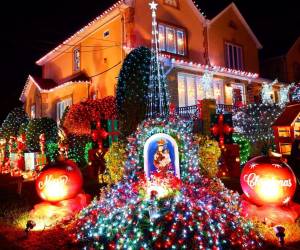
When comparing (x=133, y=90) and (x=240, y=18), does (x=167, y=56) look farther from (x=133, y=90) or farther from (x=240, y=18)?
(x=240, y=18)

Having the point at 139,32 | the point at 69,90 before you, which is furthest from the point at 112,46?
the point at 69,90

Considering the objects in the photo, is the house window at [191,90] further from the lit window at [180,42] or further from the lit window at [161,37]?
the lit window at [161,37]

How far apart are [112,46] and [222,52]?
8.41m

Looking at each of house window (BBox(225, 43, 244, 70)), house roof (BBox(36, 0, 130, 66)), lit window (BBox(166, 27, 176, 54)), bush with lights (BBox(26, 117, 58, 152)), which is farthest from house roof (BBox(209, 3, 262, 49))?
bush with lights (BBox(26, 117, 58, 152))

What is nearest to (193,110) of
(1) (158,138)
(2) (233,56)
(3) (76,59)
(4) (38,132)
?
(4) (38,132)

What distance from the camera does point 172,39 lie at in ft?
67.2

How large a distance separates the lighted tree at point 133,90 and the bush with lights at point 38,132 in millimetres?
6087

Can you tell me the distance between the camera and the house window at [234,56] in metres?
23.9

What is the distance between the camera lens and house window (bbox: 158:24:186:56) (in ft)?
65.0

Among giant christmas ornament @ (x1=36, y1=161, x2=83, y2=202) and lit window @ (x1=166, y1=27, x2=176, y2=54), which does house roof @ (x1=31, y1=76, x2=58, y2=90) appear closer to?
lit window @ (x1=166, y1=27, x2=176, y2=54)

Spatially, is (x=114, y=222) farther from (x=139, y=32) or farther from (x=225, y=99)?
(x=225, y=99)

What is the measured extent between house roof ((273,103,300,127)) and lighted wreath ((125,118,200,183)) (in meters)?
8.59

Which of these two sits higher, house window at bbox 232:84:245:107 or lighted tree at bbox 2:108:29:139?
house window at bbox 232:84:245:107

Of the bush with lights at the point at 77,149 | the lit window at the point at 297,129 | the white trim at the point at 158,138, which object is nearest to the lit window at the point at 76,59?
the bush with lights at the point at 77,149
